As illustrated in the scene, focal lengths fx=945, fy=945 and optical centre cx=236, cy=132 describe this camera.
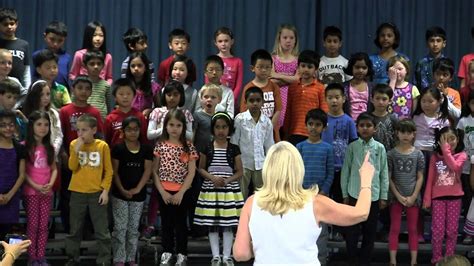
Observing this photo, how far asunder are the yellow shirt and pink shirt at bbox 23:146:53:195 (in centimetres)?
20

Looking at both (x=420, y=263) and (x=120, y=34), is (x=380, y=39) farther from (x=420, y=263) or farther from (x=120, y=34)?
(x=120, y=34)

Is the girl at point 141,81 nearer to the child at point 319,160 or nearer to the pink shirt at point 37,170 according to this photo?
the pink shirt at point 37,170

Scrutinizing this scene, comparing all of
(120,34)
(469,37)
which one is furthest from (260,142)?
(469,37)

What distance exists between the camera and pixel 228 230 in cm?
755

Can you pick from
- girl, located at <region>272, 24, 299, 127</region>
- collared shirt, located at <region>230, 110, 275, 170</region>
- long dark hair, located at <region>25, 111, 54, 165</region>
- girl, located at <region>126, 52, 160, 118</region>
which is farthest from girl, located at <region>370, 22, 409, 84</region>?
long dark hair, located at <region>25, 111, 54, 165</region>

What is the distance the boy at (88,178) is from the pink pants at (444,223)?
268cm

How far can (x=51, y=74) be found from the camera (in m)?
7.80

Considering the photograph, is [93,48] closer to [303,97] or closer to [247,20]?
[303,97]

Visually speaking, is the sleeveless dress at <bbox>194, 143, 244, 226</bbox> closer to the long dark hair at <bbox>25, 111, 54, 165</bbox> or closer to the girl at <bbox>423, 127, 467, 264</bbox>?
the long dark hair at <bbox>25, 111, 54, 165</bbox>

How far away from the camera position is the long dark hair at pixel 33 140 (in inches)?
286

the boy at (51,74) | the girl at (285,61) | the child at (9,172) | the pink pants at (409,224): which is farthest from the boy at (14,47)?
the pink pants at (409,224)

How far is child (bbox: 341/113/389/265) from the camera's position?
25.0 feet

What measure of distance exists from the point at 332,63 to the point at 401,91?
72 cm

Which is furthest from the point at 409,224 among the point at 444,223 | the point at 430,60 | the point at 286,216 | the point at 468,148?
the point at 286,216
